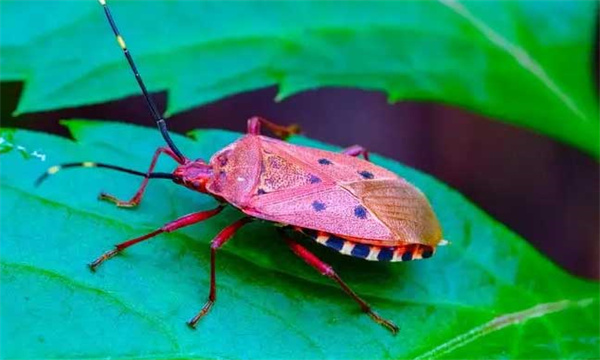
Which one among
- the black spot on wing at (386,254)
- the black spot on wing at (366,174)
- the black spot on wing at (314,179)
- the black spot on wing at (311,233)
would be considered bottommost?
the black spot on wing at (311,233)

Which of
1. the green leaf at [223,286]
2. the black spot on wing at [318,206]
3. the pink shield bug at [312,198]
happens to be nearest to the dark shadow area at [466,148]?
the green leaf at [223,286]

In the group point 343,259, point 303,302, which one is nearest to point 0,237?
point 303,302

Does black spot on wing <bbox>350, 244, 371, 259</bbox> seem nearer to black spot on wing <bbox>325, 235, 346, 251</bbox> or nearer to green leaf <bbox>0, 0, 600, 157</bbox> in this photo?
black spot on wing <bbox>325, 235, 346, 251</bbox>

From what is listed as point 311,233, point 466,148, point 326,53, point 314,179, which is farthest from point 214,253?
point 466,148

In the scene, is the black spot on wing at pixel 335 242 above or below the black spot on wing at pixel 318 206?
below

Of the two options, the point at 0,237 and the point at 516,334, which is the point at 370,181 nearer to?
the point at 516,334

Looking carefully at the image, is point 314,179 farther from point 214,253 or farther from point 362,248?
point 214,253

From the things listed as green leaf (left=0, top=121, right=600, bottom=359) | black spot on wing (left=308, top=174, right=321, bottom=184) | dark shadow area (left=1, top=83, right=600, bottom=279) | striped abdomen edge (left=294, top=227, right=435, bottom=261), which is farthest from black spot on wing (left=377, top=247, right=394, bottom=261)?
dark shadow area (left=1, top=83, right=600, bottom=279)

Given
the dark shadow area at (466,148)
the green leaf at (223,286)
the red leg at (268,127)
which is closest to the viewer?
the green leaf at (223,286)

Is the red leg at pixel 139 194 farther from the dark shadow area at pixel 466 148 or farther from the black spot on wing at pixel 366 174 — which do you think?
the dark shadow area at pixel 466 148
